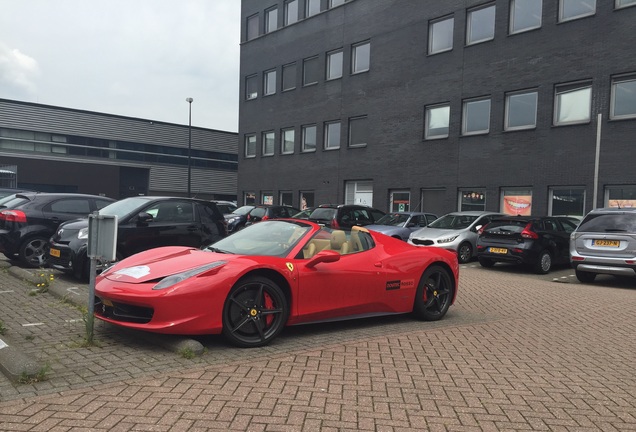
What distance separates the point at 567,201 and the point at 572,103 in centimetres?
351

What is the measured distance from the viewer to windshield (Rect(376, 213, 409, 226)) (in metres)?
16.9

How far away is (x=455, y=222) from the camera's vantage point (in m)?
15.5

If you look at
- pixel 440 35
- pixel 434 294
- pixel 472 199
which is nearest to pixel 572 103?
pixel 472 199

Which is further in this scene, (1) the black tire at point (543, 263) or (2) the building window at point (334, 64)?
(2) the building window at point (334, 64)

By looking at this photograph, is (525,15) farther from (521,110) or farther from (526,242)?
(526,242)

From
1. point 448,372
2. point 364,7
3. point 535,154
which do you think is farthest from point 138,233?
point 364,7

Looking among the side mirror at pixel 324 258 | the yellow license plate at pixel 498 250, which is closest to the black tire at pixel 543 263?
the yellow license plate at pixel 498 250

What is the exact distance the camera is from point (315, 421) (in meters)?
3.33

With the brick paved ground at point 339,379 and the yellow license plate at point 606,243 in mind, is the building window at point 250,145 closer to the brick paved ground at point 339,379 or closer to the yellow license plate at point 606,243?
the yellow license plate at point 606,243

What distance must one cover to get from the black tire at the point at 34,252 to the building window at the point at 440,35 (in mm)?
18270

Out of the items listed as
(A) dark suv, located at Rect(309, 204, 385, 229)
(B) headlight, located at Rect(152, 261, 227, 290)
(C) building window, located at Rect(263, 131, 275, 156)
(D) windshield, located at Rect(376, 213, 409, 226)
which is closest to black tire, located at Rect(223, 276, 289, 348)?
(B) headlight, located at Rect(152, 261, 227, 290)

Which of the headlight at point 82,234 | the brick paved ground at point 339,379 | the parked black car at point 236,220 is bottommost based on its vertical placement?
the brick paved ground at point 339,379

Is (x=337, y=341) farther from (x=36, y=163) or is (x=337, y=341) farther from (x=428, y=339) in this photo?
(x=36, y=163)

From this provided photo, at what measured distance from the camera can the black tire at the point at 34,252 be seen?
9.74 m
